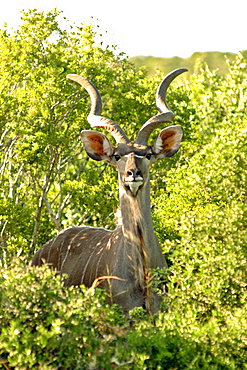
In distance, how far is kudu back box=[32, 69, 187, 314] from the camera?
21.2ft

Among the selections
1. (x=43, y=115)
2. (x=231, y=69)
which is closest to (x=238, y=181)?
(x=231, y=69)

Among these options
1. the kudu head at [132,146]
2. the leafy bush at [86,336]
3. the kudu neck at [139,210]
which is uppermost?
the kudu head at [132,146]

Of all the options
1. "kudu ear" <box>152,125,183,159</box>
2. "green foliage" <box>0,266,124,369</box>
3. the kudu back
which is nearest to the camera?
"green foliage" <box>0,266,124,369</box>

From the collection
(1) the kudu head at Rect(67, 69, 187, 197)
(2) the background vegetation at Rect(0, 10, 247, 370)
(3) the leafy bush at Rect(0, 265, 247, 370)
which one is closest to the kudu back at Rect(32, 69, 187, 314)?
(1) the kudu head at Rect(67, 69, 187, 197)

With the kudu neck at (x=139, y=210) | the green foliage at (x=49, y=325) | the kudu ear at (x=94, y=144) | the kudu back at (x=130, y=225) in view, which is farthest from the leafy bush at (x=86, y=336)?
the kudu ear at (x=94, y=144)

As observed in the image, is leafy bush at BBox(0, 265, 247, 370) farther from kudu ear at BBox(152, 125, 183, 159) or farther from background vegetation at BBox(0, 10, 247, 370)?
kudu ear at BBox(152, 125, 183, 159)

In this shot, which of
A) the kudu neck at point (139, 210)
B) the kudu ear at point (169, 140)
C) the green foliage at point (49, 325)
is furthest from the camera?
the kudu ear at point (169, 140)

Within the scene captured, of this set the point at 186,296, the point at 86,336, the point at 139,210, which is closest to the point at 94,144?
the point at 139,210

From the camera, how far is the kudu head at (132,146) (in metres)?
6.51

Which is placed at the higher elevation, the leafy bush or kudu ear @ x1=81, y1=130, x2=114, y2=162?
kudu ear @ x1=81, y1=130, x2=114, y2=162

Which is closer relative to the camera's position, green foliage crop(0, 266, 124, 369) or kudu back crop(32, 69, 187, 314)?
green foliage crop(0, 266, 124, 369)

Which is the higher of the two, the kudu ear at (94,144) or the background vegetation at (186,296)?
the kudu ear at (94,144)

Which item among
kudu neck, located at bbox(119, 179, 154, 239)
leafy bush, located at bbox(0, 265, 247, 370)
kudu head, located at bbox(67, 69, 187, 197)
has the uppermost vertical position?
kudu head, located at bbox(67, 69, 187, 197)

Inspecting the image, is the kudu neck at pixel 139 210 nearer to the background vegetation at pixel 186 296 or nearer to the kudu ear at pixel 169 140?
the background vegetation at pixel 186 296
